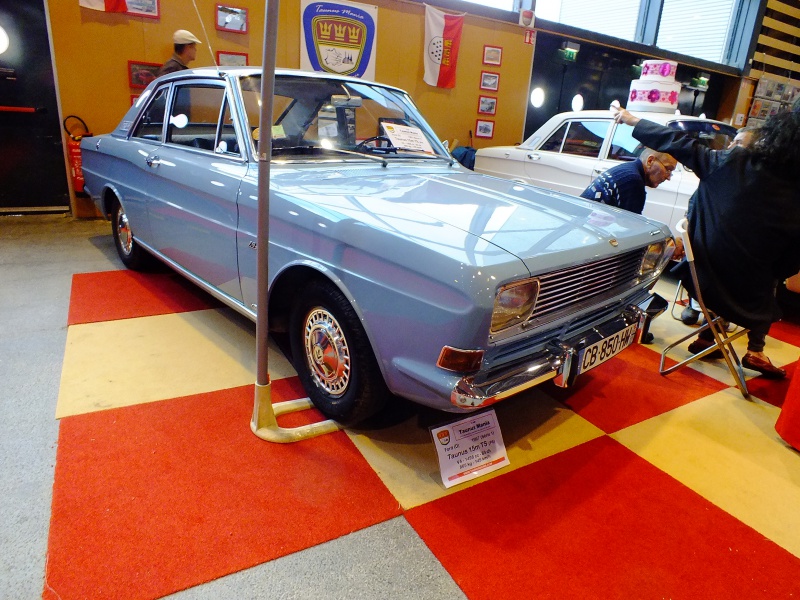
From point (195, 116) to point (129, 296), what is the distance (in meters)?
1.38

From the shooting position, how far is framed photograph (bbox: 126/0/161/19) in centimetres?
583

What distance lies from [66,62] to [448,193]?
18.4 feet

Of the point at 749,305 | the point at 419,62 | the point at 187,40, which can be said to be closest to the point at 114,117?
the point at 187,40

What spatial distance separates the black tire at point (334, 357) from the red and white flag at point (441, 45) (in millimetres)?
6701

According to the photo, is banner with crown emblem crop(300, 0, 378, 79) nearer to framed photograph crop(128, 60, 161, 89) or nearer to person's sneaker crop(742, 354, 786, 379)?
framed photograph crop(128, 60, 161, 89)

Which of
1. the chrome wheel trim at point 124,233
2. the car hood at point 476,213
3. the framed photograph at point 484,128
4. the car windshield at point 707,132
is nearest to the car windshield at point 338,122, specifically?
the car hood at point 476,213

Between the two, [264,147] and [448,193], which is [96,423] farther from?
[448,193]

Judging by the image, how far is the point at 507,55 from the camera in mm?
8633

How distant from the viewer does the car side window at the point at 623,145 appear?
508 cm

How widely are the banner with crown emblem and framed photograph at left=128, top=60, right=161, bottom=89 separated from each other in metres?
1.84

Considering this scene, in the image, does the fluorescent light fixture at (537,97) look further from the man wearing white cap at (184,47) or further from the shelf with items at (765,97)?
the shelf with items at (765,97)

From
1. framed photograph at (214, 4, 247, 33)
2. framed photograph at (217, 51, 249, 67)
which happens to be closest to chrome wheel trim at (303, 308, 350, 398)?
framed photograph at (217, 51, 249, 67)

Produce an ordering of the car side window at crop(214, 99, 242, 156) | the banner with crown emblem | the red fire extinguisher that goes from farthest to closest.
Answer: the banner with crown emblem
the red fire extinguisher
the car side window at crop(214, 99, 242, 156)

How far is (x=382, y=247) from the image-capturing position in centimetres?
184
